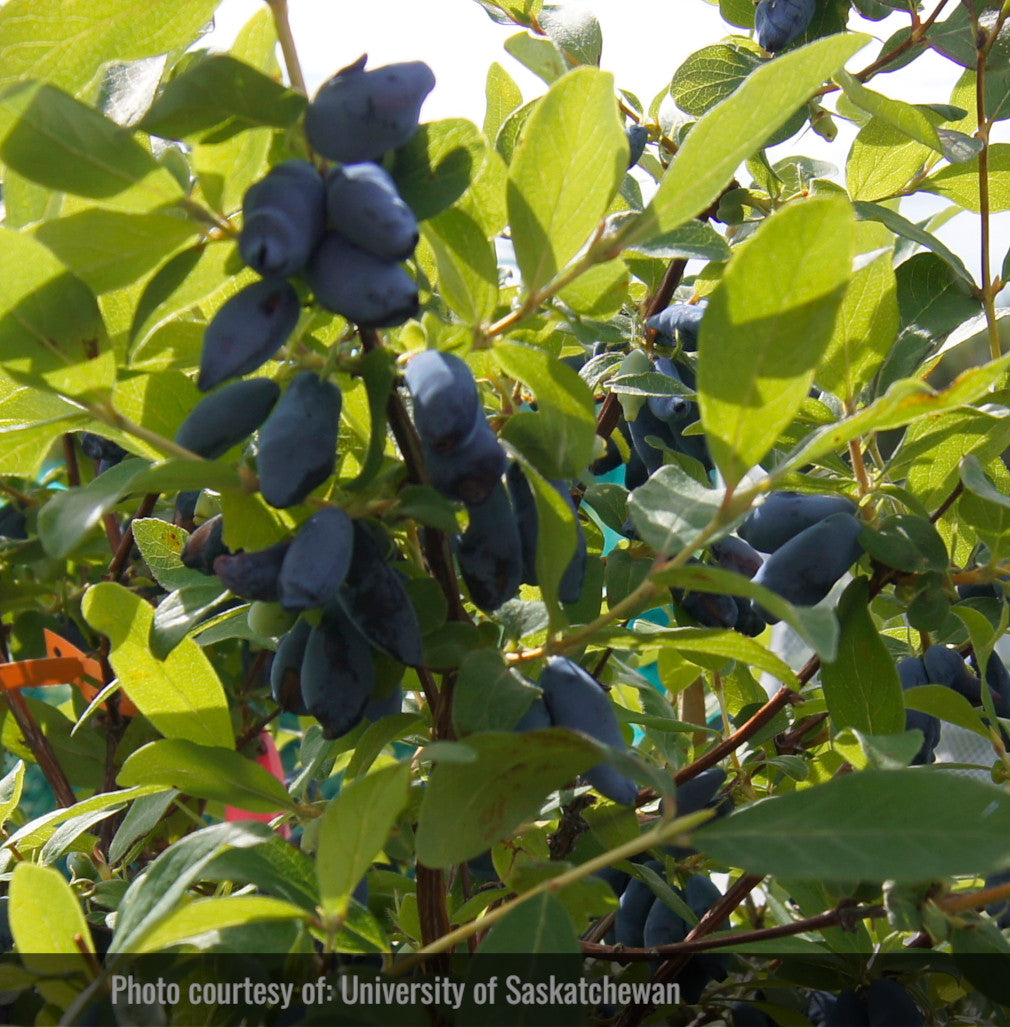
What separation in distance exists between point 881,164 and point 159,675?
530 mm

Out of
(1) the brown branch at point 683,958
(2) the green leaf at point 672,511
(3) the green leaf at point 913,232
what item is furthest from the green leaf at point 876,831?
(3) the green leaf at point 913,232

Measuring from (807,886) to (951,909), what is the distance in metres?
0.20

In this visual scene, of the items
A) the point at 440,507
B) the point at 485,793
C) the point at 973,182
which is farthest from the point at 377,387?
the point at 973,182

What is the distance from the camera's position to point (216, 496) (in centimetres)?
55

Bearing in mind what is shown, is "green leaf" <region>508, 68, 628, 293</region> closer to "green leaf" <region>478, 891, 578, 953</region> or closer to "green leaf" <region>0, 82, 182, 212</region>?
"green leaf" <region>0, 82, 182, 212</region>

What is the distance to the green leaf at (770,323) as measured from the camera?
36cm

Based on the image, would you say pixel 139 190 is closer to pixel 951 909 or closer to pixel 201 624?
pixel 201 624

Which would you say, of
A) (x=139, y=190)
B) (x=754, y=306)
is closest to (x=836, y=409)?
(x=754, y=306)

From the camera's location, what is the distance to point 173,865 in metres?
0.44

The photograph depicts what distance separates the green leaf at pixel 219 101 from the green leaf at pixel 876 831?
290 mm

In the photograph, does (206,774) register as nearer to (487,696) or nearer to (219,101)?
(487,696)

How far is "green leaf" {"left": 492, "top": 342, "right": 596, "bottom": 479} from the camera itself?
0.44 metres

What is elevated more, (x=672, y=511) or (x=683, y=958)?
(x=672, y=511)

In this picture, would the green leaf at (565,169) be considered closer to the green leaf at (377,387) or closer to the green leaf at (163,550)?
the green leaf at (377,387)
